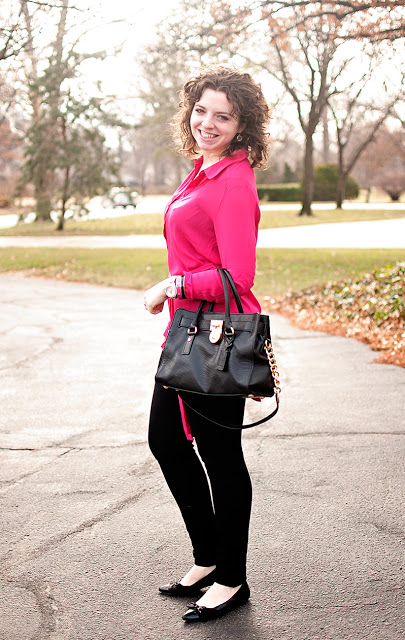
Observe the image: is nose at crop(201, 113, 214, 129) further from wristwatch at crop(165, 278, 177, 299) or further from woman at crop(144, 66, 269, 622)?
wristwatch at crop(165, 278, 177, 299)

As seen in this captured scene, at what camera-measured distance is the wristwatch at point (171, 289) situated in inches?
94.4

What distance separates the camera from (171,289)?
7.89 feet

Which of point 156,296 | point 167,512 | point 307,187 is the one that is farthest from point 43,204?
point 156,296

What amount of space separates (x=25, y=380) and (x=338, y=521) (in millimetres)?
3630

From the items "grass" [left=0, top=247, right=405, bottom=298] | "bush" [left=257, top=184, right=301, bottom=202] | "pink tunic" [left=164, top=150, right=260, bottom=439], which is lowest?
"grass" [left=0, top=247, right=405, bottom=298]

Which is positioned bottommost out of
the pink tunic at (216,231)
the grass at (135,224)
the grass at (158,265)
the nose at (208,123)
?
the grass at (158,265)

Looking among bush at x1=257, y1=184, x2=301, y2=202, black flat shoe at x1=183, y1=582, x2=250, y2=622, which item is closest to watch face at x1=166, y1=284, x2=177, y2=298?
black flat shoe at x1=183, y1=582, x2=250, y2=622

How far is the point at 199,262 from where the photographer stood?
7.95 feet

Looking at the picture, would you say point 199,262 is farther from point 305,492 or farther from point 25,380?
point 25,380

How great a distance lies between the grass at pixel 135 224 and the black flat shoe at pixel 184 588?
21.7 metres

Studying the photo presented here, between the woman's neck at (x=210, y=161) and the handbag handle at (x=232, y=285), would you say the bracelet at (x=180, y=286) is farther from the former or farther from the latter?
the woman's neck at (x=210, y=161)

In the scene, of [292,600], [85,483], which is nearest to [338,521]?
[292,600]

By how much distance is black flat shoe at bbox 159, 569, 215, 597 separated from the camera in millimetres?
2715

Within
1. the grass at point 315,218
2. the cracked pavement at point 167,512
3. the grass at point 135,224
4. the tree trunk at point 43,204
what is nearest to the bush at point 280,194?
the grass at point 315,218
